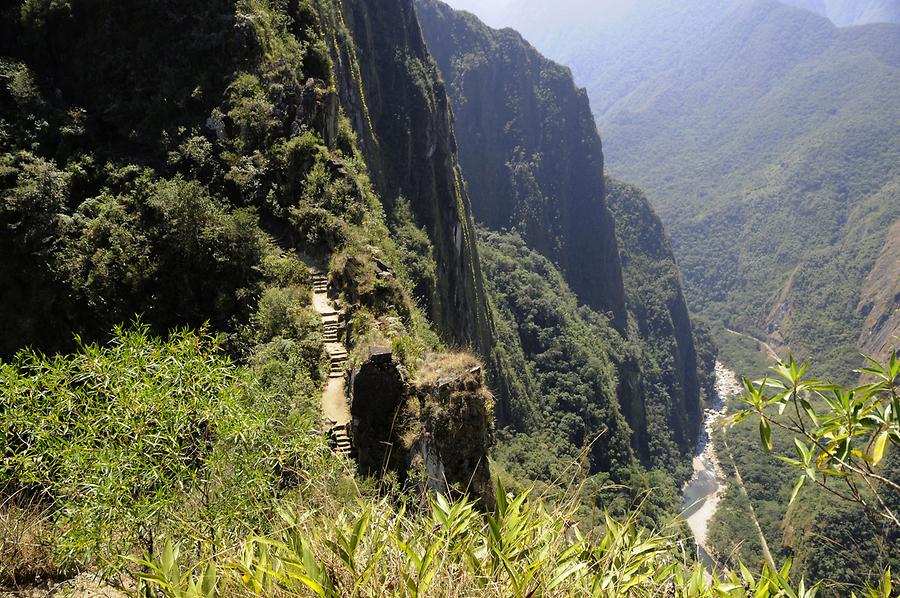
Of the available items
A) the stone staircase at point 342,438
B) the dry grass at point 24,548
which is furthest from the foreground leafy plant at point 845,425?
the stone staircase at point 342,438

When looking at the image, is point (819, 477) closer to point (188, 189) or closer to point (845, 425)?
point (845, 425)

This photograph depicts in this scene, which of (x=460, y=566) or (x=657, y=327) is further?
(x=657, y=327)

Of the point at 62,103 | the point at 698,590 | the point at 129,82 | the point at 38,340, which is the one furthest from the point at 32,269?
the point at 698,590

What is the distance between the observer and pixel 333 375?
1094 centimetres

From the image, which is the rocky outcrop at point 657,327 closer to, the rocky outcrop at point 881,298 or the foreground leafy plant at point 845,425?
the rocky outcrop at point 881,298

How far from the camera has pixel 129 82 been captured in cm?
1586

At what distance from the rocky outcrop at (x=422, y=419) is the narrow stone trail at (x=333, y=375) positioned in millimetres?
347

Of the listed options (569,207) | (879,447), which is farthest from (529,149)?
(879,447)

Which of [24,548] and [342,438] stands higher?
[24,548]

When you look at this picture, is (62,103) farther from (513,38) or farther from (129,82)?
(513,38)

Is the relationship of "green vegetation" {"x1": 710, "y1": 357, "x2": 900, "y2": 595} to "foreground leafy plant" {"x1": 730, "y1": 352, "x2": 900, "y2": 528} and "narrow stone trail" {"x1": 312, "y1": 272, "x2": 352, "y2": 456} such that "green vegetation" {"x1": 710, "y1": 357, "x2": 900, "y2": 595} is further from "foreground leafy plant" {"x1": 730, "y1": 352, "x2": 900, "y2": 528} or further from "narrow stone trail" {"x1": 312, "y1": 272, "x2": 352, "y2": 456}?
"narrow stone trail" {"x1": 312, "y1": 272, "x2": 352, "y2": 456}

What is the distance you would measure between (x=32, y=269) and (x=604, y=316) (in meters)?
92.4

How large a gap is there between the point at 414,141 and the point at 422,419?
4081 cm

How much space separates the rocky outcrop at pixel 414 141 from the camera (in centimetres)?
Result: 3834
